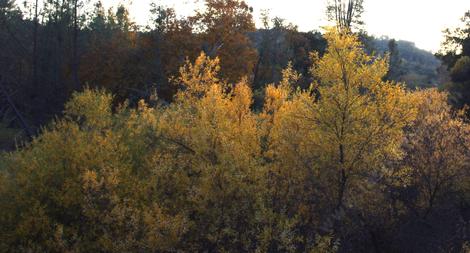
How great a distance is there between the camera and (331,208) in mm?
21719

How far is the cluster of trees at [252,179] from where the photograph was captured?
19.9 m

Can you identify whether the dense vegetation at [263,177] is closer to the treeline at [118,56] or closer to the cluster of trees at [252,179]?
the cluster of trees at [252,179]

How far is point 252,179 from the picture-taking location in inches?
805

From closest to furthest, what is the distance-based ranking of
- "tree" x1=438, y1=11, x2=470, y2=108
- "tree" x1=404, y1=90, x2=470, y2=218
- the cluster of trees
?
the cluster of trees → "tree" x1=404, y1=90, x2=470, y2=218 → "tree" x1=438, y1=11, x2=470, y2=108

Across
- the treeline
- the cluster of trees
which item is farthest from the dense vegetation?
the treeline

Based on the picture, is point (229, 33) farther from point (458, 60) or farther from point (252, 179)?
point (252, 179)

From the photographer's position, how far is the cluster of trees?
19859 mm

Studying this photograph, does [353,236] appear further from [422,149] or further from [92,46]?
[92,46]

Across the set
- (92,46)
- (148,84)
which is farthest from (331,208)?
(92,46)

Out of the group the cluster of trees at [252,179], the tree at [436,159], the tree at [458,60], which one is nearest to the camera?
the cluster of trees at [252,179]

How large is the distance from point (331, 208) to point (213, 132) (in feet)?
20.4

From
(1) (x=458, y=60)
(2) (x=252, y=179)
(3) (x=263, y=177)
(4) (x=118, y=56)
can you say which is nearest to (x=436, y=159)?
(3) (x=263, y=177)

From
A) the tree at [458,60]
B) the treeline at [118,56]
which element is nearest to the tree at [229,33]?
the treeline at [118,56]

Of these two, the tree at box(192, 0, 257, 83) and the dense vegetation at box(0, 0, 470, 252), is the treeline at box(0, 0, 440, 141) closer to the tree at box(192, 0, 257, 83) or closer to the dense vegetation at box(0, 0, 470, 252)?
the tree at box(192, 0, 257, 83)
